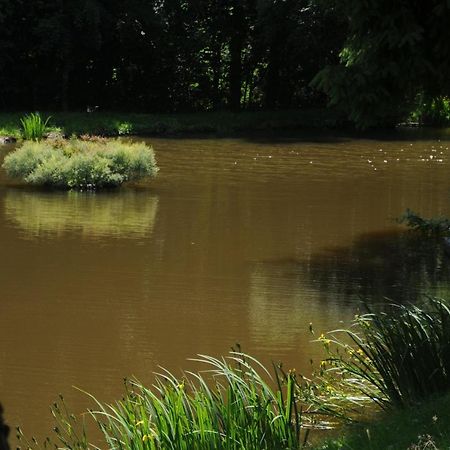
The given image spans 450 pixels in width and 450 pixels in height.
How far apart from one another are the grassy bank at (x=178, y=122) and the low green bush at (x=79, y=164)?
11.3 metres

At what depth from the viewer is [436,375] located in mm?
6262

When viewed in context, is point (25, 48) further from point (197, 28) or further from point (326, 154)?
point (326, 154)

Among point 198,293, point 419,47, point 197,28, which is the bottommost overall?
point 198,293

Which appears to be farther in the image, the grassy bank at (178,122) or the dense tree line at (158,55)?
the dense tree line at (158,55)

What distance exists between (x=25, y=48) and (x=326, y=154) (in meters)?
17.9

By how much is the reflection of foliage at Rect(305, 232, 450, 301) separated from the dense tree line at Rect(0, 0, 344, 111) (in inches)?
945

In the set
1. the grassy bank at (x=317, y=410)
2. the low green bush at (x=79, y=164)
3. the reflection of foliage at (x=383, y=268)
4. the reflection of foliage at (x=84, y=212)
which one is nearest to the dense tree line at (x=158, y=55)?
the low green bush at (x=79, y=164)

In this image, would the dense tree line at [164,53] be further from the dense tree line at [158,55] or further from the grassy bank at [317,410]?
the grassy bank at [317,410]

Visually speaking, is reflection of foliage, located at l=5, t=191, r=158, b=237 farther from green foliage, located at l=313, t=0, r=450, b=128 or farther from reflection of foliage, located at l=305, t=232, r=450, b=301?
green foliage, located at l=313, t=0, r=450, b=128

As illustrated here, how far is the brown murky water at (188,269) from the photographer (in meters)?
8.87

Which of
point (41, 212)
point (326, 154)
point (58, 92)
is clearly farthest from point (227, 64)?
point (41, 212)

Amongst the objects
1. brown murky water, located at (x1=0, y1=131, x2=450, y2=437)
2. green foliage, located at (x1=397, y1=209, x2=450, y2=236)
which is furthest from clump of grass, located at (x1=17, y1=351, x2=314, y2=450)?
green foliage, located at (x1=397, y1=209, x2=450, y2=236)

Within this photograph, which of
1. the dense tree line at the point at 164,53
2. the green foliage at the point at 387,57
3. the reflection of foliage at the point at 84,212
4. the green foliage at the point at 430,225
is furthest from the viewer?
the dense tree line at the point at 164,53

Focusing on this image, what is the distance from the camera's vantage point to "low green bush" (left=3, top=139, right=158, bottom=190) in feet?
62.1
